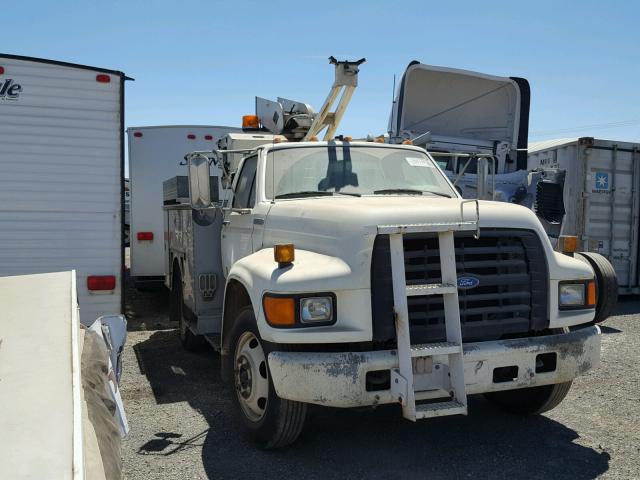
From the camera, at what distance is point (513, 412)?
5191mm

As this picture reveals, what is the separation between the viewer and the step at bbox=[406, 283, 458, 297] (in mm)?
3920

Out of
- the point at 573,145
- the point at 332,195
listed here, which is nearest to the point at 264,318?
the point at 332,195

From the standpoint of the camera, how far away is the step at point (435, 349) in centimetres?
384

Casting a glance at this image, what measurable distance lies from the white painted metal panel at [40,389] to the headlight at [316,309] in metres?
1.31

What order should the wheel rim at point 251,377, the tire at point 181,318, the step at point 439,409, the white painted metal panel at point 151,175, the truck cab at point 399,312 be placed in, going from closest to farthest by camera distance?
1. the step at point 439,409
2. the truck cab at point 399,312
3. the wheel rim at point 251,377
4. the tire at point 181,318
5. the white painted metal panel at point 151,175

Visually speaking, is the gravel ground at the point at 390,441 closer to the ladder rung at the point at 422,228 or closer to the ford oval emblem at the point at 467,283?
the ford oval emblem at the point at 467,283

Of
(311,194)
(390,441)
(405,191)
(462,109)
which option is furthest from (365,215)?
(462,109)

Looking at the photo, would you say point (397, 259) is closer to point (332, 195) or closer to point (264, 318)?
point (264, 318)

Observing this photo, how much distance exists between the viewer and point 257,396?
4.39 metres

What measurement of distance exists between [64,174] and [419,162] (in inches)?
139

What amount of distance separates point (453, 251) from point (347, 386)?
3.51 ft

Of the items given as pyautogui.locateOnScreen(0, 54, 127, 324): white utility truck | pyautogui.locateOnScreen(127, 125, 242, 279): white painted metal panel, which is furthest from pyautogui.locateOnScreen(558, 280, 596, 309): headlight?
pyautogui.locateOnScreen(127, 125, 242, 279): white painted metal panel

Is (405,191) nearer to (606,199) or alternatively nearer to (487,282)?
(487,282)

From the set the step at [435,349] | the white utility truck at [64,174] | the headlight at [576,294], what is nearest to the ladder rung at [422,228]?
the step at [435,349]
